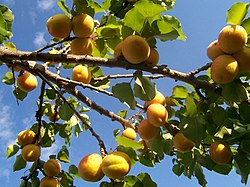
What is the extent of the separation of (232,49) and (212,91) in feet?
0.76

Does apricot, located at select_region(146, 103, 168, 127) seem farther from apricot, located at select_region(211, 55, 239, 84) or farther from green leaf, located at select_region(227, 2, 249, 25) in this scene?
green leaf, located at select_region(227, 2, 249, 25)

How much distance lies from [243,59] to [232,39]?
0.10 metres

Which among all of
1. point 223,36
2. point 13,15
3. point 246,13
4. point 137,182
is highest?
point 13,15

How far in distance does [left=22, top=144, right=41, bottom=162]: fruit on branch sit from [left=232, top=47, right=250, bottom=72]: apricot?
1387 millimetres

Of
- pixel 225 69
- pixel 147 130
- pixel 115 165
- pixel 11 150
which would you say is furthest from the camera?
pixel 11 150

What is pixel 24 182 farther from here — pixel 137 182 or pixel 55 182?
pixel 137 182

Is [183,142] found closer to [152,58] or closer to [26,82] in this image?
[152,58]

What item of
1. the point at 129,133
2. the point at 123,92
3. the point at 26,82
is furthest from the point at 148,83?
the point at 26,82

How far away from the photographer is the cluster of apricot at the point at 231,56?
1405 millimetres

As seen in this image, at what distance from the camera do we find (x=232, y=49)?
1449 millimetres

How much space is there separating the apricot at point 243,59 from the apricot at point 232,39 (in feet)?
0.06

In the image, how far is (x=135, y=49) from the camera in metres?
Result: 1.41

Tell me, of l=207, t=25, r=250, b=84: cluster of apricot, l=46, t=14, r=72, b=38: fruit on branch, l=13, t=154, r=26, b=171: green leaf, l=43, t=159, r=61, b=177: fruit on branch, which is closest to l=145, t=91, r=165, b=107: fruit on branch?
l=207, t=25, r=250, b=84: cluster of apricot

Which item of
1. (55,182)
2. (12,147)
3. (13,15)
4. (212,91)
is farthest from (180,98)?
(12,147)
